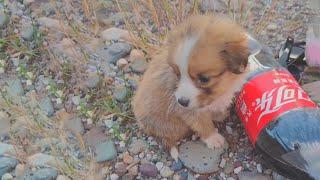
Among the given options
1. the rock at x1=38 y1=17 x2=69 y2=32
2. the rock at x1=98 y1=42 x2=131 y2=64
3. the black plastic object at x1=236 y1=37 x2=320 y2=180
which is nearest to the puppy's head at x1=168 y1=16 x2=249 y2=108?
the black plastic object at x1=236 y1=37 x2=320 y2=180

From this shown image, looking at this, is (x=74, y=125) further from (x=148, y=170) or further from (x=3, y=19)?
(x=3, y=19)

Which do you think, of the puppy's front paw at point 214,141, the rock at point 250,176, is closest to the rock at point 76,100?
the puppy's front paw at point 214,141

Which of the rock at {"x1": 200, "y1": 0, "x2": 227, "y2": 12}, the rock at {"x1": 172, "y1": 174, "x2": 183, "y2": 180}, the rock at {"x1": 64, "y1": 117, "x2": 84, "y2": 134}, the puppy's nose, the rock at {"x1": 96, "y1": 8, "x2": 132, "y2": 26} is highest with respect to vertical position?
the puppy's nose

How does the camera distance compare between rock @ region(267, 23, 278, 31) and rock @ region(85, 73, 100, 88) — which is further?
rock @ region(267, 23, 278, 31)

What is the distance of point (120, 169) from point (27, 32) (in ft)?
4.31

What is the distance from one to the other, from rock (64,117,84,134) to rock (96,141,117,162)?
174 millimetres

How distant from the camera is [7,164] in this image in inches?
121

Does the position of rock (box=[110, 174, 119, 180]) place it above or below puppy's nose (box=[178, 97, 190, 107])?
below

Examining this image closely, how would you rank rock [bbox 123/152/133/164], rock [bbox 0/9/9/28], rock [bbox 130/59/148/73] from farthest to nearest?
rock [bbox 0/9/9/28] → rock [bbox 130/59/148/73] → rock [bbox 123/152/133/164]

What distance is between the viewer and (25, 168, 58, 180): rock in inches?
117

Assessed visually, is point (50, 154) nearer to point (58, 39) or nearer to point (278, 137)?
point (58, 39)

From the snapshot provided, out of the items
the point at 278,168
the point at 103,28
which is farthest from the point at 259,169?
the point at 103,28

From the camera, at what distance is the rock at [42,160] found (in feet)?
10.00

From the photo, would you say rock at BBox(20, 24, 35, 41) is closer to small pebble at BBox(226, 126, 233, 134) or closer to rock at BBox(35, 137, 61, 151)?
rock at BBox(35, 137, 61, 151)
